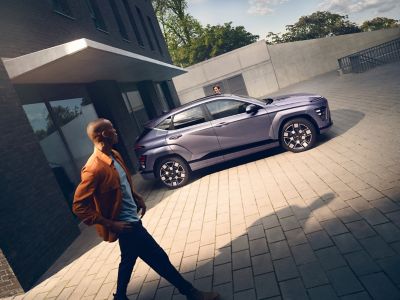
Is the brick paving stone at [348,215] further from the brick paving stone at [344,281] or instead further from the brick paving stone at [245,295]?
the brick paving stone at [245,295]

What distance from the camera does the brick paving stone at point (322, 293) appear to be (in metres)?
2.89

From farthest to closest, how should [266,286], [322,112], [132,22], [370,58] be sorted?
[370,58] < [132,22] < [322,112] < [266,286]

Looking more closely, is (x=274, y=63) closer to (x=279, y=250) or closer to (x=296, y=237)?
(x=296, y=237)

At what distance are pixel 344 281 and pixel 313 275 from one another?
306mm

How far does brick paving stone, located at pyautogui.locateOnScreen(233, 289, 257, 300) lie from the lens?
322 centimetres

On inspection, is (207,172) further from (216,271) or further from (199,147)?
(216,271)

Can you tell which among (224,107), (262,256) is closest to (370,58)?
(224,107)

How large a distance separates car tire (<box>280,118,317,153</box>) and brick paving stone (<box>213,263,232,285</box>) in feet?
13.6

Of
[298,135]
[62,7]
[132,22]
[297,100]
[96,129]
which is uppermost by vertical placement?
[132,22]

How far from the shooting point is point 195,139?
294 inches

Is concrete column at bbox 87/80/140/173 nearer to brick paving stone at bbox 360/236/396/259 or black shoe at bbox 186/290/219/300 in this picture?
black shoe at bbox 186/290/219/300

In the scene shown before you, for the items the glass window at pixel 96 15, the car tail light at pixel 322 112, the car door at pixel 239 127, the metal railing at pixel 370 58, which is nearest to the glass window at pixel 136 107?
the glass window at pixel 96 15

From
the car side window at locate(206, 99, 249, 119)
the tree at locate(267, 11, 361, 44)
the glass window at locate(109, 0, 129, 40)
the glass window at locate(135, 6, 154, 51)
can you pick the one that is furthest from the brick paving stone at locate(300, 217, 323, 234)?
the tree at locate(267, 11, 361, 44)

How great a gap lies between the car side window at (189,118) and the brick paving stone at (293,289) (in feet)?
16.0
